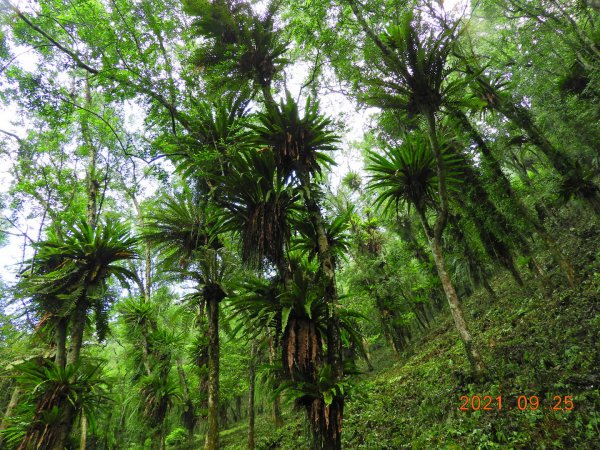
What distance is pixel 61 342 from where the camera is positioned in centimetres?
567

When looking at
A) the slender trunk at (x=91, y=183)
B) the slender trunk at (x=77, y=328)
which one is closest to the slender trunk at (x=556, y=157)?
the slender trunk at (x=91, y=183)

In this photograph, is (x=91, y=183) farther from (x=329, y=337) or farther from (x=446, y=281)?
(x=446, y=281)

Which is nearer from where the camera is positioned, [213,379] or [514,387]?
[514,387]

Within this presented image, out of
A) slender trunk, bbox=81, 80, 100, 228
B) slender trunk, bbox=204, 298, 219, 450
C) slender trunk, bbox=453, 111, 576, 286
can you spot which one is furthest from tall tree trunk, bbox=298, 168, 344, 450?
slender trunk, bbox=453, 111, 576, 286

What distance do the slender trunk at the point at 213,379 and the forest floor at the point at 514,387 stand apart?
2010mm

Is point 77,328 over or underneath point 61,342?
over

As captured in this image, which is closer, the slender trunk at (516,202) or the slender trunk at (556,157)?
the slender trunk at (516,202)

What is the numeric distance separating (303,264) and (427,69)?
411 cm

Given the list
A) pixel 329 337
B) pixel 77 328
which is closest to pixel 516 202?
pixel 329 337

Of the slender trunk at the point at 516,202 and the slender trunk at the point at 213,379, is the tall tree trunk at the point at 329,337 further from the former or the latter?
the slender trunk at the point at 516,202

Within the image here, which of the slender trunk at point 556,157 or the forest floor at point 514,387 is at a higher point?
the slender trunk at point 556,157
